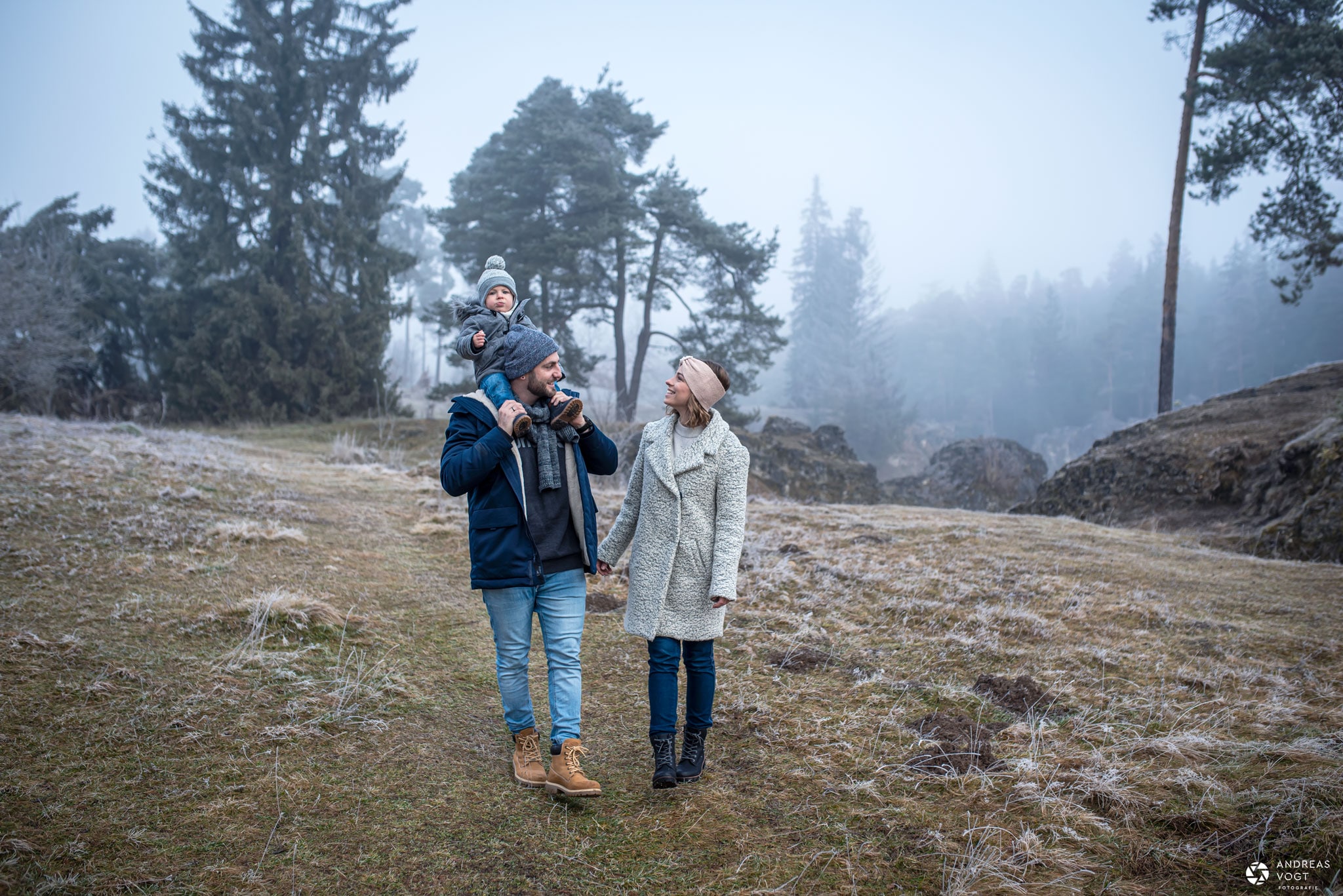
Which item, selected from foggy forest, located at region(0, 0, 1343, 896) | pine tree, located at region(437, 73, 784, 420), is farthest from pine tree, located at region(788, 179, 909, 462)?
foggy forest, located at region(0, 0, 1343, 896)

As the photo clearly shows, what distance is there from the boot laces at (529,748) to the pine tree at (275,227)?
20.6 meters

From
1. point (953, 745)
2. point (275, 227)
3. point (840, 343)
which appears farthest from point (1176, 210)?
point (840, 343)

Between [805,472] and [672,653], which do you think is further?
[805,472]

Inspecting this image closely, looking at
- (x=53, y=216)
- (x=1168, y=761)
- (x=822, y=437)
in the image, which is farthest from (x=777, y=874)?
(x=53, y=216)

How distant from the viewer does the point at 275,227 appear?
2162 centimetres

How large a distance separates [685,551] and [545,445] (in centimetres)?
77

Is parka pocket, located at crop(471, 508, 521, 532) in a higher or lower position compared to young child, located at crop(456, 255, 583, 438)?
lower

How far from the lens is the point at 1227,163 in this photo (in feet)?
49.3

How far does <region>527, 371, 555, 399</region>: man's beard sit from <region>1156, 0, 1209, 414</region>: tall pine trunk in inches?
674

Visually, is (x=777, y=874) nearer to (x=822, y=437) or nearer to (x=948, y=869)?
(x=948, y=869)

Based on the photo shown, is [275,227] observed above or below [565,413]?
above

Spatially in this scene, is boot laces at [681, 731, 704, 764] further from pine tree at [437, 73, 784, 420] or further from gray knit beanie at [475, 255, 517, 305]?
pine tree at [437, 73, 784, 420]

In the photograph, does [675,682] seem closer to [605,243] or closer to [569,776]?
[569,776]

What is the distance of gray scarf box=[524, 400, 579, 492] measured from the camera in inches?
124
